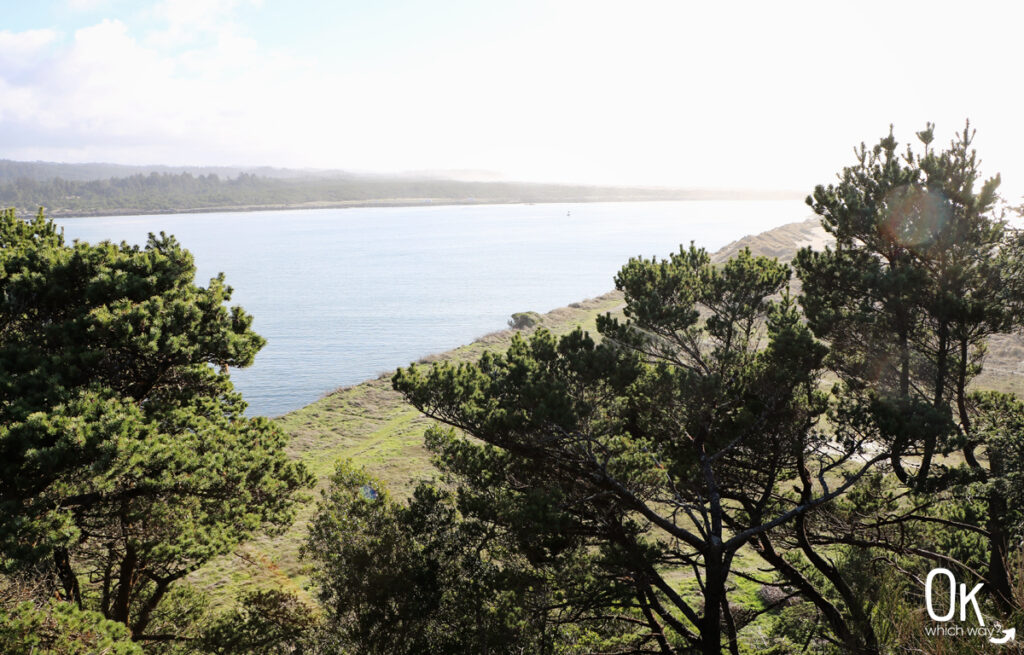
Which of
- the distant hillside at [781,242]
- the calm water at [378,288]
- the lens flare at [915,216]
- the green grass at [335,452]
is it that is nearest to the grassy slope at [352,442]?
the green grass at [335,452]

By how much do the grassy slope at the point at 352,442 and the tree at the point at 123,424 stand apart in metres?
8.63

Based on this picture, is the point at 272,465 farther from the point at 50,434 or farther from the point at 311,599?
the point at 311,599

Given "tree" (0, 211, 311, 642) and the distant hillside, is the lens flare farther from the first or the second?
the distant hillside

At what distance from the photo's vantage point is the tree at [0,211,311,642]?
10.8 meters

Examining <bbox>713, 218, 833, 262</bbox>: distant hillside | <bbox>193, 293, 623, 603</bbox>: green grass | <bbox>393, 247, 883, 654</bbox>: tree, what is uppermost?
<bbox>713, 218, 833, 262</bbox>: distant hillside

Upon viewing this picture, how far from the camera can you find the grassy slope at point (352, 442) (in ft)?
85.2

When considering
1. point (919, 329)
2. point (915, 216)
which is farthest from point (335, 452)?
point (915, 216)

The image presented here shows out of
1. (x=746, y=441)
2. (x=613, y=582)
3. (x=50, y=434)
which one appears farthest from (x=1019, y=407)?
(x=50, y=434)

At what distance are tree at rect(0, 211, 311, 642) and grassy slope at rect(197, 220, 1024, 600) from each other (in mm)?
8634

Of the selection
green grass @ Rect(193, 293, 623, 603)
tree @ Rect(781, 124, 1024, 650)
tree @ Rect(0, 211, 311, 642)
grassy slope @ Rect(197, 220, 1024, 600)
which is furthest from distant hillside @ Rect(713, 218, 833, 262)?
tree @ Rect(0, 211, 311, 642)

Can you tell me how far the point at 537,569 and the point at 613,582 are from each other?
1771mm

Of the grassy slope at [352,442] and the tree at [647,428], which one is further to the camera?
the grassy slope at [352,442]

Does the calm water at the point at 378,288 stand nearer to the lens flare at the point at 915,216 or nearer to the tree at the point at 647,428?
the tree at the point at 647,428

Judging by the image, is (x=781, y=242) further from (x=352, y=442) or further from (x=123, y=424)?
(x=123, y=424)
